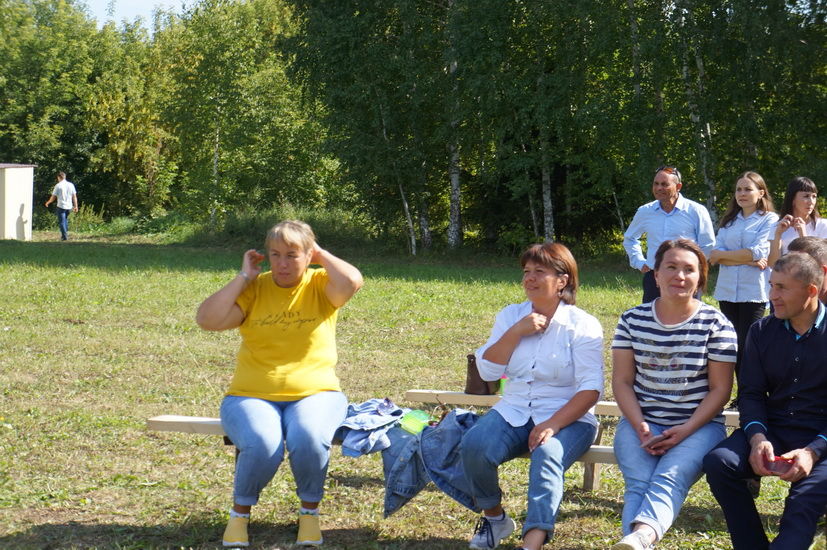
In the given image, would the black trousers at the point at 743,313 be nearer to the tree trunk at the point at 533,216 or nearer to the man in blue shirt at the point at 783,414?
the man in blue shirt at the point at 783,414

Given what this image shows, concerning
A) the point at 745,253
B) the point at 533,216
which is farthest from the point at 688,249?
the point at 533,216

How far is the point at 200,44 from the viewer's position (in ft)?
105

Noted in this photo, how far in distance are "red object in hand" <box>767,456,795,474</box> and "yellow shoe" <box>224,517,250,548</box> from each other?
2.35 meters

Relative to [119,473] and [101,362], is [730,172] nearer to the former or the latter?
[101,362]

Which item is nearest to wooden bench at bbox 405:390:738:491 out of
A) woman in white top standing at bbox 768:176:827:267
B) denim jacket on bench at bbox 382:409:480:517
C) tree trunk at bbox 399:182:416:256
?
denim jacket on bench at bbox 382:409:480:517

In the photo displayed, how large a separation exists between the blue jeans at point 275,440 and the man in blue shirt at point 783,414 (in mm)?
1729

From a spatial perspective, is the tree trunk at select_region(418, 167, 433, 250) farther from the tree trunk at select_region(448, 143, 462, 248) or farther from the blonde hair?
the blonde hair

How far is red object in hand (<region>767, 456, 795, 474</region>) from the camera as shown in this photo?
4.06m

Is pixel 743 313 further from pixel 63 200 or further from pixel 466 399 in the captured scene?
pixel 63 200

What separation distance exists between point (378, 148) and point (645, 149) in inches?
253

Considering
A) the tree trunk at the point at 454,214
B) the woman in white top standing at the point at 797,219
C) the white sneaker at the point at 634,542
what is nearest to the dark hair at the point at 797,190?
the woman in white top standing at the point at 797,219

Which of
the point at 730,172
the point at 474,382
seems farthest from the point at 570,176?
the point at 474,382

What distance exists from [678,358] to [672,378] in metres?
0.10

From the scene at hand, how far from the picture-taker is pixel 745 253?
6.96 meters
